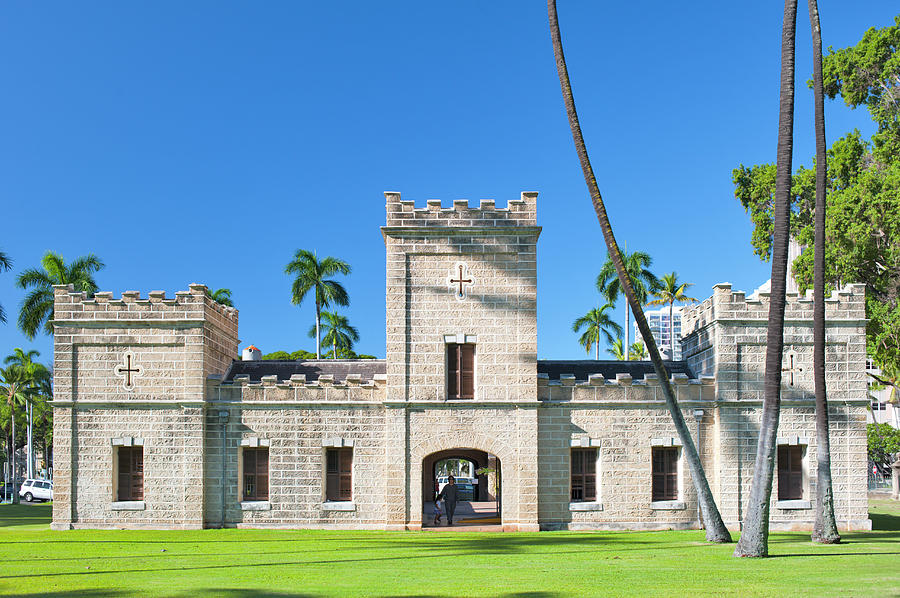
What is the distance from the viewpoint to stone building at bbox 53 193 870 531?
24594 millimetres

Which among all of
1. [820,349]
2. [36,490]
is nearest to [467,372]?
[820,349]

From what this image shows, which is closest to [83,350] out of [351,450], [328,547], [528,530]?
[351,450]

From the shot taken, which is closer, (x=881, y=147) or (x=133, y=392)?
(x=133, y=392)

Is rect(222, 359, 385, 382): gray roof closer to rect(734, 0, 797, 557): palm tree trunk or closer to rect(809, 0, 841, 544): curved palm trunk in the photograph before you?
rect(809, 0, 841, 544): curved palm trunk

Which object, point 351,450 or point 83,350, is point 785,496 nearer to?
point 351,450

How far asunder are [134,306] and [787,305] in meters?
19.0

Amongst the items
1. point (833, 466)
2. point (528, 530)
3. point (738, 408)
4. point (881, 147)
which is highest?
point (881, 147)

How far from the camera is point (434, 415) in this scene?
80.7 ft

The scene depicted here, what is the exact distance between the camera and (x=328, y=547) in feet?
67.3

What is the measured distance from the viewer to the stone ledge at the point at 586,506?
24.6 metres

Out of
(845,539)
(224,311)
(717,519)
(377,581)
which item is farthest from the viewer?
(224,311)

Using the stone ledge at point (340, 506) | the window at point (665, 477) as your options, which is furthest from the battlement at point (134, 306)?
the window at point (665, 477)

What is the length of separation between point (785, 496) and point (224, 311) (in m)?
18.0

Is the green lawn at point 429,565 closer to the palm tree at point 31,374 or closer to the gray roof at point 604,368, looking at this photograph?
the gray roof at point 604,368
